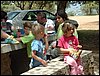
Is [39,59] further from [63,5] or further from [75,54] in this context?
[63,5]

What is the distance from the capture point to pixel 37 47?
4.47m

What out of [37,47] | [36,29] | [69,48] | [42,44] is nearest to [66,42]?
[69,48]

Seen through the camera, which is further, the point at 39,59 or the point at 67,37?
the point at 67,37

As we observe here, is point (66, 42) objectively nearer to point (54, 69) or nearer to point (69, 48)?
point (69, 48)

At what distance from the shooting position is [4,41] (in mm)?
4699

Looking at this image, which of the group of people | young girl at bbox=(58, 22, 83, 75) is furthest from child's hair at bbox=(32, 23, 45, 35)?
young girl at bbox=(58, 22, 83, 75)

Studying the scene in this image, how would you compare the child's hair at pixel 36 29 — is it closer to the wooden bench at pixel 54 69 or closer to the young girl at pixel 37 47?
the young girl at pixel 37 47

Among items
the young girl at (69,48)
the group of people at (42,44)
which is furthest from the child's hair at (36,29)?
the young girl at (69,48)

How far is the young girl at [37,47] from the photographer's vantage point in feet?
14.3

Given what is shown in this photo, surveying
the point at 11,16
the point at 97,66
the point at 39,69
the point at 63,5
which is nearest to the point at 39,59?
the point at 39,69

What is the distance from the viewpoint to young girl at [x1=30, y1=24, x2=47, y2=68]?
435 cm

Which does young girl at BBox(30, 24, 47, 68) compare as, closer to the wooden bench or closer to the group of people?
the group of people

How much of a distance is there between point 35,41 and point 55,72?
57 cm

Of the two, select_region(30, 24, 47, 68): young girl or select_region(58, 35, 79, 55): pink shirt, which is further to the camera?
select_region(58, 35, 79, 55): pink shirt
